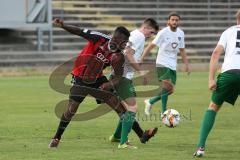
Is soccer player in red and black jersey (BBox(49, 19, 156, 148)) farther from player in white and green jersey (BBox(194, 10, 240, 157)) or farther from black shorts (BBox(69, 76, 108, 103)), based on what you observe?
player in white and green jersey (BBox(194, 10, 240, 157))

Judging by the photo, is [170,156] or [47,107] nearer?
[170,156]

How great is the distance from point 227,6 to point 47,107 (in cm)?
2449

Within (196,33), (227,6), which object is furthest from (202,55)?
(227,6)

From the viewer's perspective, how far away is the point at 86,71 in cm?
1138

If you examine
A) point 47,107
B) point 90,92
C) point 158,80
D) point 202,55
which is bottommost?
point 202,55

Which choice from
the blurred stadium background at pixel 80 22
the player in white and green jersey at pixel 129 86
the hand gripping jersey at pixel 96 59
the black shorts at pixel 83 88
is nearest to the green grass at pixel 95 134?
the player in white and green jersey at pixel 129 86

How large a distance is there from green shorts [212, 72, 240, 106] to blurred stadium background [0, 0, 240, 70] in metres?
20.7

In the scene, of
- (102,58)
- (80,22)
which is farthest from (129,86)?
(80,22)

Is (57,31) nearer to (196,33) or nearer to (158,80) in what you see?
(196,33)

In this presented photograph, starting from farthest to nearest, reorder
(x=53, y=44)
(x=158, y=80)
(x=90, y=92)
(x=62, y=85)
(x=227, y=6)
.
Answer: (x=227, y=6)
(x=53, y=44)
(x=158, y=80)
(x=62, y=85)
(x=90, y=92)

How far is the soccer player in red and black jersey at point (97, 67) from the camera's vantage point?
1116 centimetres

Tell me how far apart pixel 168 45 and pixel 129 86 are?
4767 millimetres

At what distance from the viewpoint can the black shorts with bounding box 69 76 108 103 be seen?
11.4 metres

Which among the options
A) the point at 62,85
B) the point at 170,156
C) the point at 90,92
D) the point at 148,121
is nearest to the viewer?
the point at 170,156
